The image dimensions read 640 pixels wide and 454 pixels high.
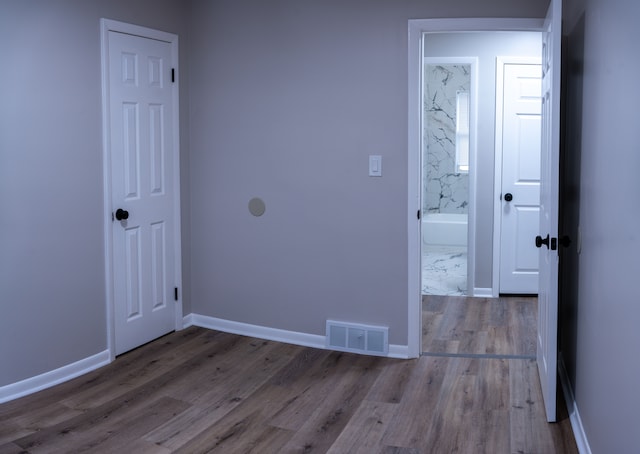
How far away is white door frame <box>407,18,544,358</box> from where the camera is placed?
383cm

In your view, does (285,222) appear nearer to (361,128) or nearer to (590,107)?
(361,128)

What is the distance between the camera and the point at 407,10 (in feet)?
12.9

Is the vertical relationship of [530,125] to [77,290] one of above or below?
above

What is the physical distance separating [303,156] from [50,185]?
1.51 meters

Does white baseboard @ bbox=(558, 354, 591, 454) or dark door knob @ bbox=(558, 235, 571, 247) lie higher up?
dark door knob @ bbox=(558, 235, 571, 247)

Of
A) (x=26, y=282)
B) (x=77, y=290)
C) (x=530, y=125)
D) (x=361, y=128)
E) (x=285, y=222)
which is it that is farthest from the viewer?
(x=530, y=125)

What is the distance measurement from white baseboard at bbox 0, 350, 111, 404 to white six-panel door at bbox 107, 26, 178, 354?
17cm

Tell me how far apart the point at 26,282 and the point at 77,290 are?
35 cm

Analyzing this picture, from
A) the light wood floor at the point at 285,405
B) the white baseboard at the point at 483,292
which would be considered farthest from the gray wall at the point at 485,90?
the light wood floor at the point at 285,405

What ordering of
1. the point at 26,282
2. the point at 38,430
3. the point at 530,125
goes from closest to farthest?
1. the point at 38,430
2. the point at 26,282
3. the point at 530,125

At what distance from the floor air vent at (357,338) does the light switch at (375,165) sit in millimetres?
940

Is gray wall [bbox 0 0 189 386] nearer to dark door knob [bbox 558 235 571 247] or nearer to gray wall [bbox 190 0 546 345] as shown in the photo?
gray wall [bbox 190 0 546 345]

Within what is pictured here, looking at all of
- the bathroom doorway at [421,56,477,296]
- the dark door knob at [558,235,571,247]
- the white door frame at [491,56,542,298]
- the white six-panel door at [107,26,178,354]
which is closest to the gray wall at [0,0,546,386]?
the white six-panel door at [107,26,178,354]

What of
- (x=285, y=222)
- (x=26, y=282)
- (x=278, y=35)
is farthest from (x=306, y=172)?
(x=26, y=282)
